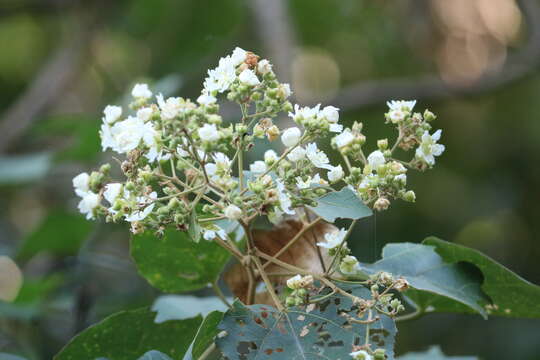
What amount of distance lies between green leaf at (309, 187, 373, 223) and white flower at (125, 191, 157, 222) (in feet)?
0.82

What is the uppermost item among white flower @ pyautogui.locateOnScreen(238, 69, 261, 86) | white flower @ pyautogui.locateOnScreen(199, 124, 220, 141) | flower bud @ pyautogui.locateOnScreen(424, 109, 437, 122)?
white flower @ pyautogui.locateOnScreen(238, 69, 261, 86)

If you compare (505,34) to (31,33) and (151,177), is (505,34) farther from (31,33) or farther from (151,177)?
(151,177)

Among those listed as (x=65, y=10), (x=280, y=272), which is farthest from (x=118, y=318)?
(x=65, y=10)

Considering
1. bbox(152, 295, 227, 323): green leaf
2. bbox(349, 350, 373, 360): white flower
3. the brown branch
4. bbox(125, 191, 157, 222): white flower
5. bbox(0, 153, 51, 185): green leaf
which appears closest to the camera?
bbox(349, 350, 373, 360): white flower

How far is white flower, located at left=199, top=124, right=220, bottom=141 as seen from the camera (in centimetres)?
89

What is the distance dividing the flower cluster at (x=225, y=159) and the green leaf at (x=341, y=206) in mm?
19

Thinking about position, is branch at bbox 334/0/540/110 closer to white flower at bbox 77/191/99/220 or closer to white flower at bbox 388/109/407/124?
white flower at bbox 388/109/407/124

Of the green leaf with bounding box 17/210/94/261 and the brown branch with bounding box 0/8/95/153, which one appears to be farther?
the brown branch with bounding box 0/8/95/153

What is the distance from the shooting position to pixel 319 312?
0.97 metres

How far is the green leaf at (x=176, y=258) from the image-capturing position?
4.23 ft

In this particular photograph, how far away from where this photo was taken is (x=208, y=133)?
2.92 feet

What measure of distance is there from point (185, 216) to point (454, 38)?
4.86m

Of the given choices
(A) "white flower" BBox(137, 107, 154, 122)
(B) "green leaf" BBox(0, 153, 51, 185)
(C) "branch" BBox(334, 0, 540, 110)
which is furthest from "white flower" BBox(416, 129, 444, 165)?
(C) "branch" BBox(334, 0, 540, 110)

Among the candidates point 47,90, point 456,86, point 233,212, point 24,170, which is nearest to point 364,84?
point 456,86
